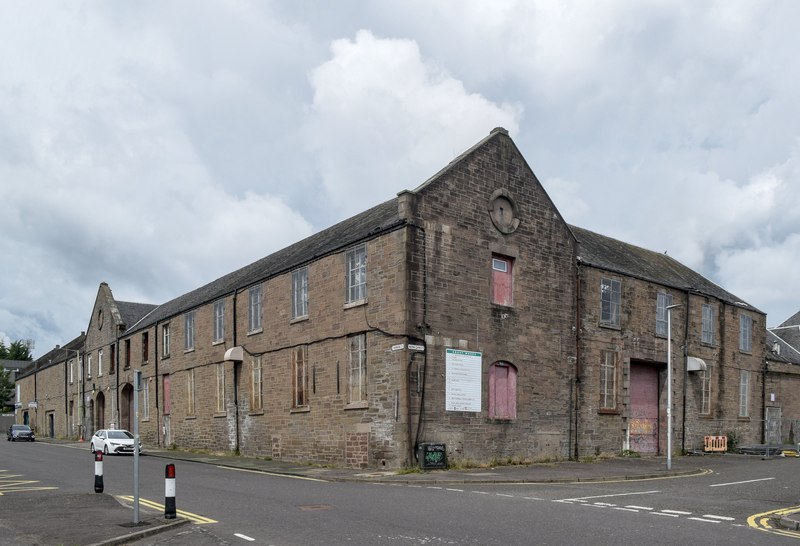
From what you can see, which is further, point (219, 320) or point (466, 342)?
point (219, 320)

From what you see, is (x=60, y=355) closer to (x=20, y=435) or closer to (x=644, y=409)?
(x=20, y=435)

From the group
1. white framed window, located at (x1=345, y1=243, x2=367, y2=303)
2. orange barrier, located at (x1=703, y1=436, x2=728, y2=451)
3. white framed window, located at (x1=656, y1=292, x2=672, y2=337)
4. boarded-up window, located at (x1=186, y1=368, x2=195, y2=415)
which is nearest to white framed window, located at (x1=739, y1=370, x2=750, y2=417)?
orange barrier, located at (x1=703, y1=436, x2=728, y2=451)

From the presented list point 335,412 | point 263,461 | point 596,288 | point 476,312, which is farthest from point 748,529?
point 263,461

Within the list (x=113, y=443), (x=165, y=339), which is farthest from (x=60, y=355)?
(x=113, y=443)

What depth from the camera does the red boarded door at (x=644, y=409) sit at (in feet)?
99.0

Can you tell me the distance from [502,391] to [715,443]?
1357cm

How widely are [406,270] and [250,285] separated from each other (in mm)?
11203

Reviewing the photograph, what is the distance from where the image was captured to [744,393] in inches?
1428

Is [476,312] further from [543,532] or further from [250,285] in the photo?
[543,532]

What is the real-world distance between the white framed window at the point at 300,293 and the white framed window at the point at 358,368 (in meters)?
3.58

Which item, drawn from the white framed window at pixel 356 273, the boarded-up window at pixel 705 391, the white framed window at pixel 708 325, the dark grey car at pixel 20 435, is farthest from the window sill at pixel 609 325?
the dark grey car at pixel 20 435

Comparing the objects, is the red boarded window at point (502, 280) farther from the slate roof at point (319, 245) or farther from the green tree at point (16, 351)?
the green tree at point (16, 351)

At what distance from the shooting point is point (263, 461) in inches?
1102

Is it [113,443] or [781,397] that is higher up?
[781,397]
